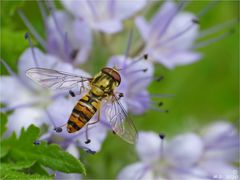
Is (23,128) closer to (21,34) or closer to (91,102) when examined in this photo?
(91,102)

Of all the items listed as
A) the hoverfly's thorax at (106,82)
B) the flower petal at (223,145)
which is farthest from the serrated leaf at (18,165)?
the flower petal at (223,145)

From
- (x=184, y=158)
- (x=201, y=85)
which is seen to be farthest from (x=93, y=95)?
(x=201, y=85)

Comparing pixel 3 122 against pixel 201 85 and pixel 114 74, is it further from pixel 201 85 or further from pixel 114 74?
pixel 201 85

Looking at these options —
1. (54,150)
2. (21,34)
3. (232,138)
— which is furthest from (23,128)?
(232,138)

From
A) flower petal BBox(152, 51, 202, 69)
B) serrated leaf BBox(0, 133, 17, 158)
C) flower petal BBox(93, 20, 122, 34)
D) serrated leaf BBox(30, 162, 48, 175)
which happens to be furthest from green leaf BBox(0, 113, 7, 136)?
flower petal BBox(152, 51, 202, 69)

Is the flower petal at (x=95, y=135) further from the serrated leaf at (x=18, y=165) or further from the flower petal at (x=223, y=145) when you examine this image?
the flower petal at (x=223, y=145)
